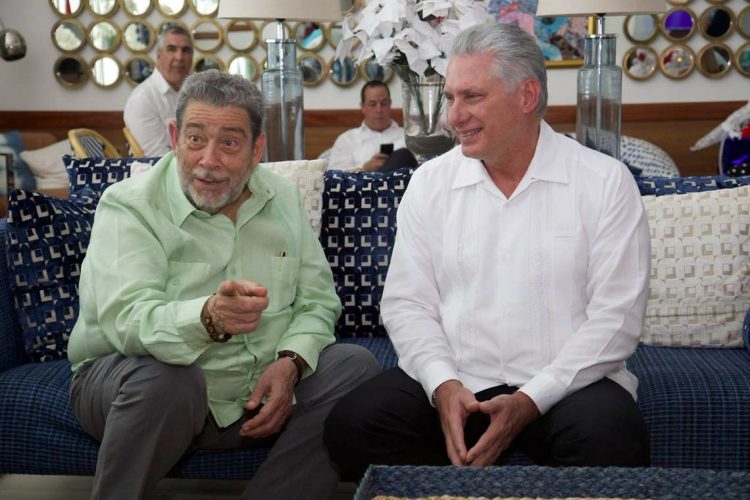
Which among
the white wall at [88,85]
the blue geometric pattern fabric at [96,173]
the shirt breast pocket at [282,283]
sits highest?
the white wall at [88,85]

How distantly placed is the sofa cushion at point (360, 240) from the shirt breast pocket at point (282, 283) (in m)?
0.47

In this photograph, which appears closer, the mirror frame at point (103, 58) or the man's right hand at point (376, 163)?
the man's right hand at point (376, 163)

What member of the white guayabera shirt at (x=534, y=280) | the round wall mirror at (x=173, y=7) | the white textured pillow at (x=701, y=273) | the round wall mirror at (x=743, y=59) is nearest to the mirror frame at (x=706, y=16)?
the round wall mirror at (x=743, y=59)

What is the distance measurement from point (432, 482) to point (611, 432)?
0.55 m

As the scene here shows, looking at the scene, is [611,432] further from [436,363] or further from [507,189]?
[507,189]

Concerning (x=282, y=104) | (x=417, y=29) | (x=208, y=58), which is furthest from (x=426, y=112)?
(x=208, y=58)

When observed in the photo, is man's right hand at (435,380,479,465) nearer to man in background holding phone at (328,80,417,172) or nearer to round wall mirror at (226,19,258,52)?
man in background holding phone at (328,80,417,172)

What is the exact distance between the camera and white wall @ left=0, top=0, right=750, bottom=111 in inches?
272

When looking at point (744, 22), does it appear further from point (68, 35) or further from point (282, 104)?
point (68, 35)

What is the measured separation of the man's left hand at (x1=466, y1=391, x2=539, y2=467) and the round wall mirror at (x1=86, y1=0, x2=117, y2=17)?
19.3 ft

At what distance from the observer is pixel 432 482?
1.56m

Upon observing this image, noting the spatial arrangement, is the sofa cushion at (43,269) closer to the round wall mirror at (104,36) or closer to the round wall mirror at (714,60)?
the round wall mirror at (104,36)

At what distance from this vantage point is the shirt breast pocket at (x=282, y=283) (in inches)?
93.6

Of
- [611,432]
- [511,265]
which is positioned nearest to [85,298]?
[511,265]
